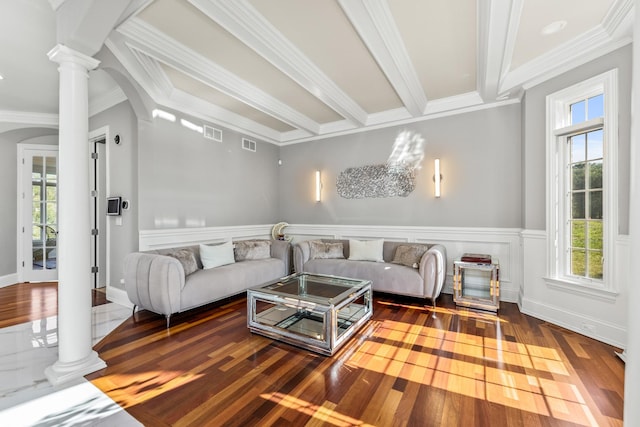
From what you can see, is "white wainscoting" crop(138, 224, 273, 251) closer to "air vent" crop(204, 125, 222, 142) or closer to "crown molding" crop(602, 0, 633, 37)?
"air vent" crop(204, 125, 222, 142)

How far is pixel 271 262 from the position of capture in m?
4.40

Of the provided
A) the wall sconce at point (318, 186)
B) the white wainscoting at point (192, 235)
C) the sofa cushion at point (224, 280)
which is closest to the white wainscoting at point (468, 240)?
the wall sconce at point (318, 186)

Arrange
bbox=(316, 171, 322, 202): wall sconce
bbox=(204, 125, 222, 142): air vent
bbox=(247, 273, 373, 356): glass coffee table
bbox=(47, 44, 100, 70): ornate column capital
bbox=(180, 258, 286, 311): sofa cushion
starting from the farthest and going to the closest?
bbox=(316, 171, 322, 202): wall sconce, bbox=(204, 125, 222, 142): air vent, bbox=(180, 258, 286, 311): sofa cushion, bbox=(247, 273, 373, 356): glass coffee table, bbox=(47, 44, 100, 70): ornate column capital

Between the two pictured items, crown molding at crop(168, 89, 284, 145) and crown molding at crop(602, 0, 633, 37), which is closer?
crown molding at crop(602, 0, 633, 37)

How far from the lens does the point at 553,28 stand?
8.55ft

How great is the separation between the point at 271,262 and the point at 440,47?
345 centimetres

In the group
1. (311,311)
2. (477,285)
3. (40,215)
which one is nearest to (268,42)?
(311,311)

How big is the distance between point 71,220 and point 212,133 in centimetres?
274

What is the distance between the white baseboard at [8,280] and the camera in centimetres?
481

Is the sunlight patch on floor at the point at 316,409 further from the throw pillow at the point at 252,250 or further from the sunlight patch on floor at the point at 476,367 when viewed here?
the throw pillow at the point at 252,250

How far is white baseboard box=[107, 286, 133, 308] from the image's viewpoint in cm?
376

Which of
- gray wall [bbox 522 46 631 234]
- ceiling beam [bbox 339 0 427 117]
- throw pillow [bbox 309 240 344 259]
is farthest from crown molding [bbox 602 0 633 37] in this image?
throw pillow [bbox 309 240 344 259]

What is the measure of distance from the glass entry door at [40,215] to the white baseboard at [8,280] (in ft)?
0.40

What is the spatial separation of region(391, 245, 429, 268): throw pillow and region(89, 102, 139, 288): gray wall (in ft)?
11.6
